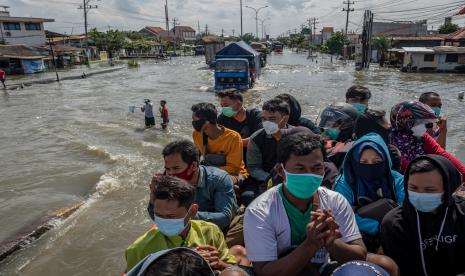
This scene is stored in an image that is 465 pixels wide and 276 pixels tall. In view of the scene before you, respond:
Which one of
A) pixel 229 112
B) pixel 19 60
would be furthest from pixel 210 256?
pixel 19 60

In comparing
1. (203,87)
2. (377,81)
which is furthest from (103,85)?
(377,81)

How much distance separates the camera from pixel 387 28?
71.1 metres

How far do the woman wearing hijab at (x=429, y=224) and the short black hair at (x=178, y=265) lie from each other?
1587 millimetres

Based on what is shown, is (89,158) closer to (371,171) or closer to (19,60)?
(371,171)

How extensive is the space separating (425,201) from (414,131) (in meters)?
1.56

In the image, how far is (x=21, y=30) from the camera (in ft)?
151

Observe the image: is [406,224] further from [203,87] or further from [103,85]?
[103,85]

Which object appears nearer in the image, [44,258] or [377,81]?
[44,258]

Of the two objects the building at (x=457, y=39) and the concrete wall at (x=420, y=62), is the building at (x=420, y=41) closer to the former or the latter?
the building at (x=457, y=39)

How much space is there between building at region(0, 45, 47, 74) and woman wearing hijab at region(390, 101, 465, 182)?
37.6 meters

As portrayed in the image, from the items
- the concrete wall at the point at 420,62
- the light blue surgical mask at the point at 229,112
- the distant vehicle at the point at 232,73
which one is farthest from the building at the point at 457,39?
the light blue surgical mask at the point at 229,112

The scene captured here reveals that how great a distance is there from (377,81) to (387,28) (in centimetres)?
5049

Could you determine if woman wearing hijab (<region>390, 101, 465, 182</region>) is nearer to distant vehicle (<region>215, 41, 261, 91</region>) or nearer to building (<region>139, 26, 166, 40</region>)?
distant vehicle (<region>215, 41, 261, 91</region>)

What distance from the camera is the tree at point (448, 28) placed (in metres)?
51.4
